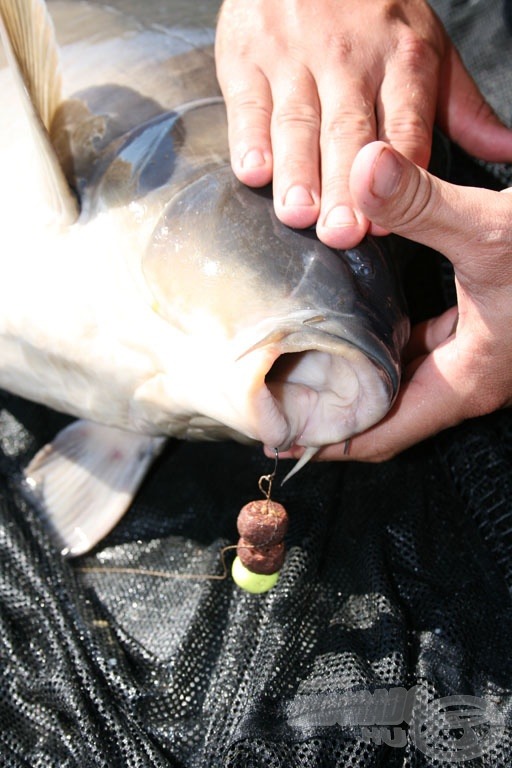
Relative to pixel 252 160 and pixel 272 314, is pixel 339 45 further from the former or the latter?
pixel 272 314

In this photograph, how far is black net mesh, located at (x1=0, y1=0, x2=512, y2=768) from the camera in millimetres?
1542

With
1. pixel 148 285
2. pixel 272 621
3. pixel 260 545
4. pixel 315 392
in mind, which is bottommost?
pixel 272 621

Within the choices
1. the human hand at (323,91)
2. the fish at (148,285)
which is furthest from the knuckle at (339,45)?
the fish at (148,285)

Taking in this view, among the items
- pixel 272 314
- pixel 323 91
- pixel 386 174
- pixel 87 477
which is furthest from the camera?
pixel 87 477

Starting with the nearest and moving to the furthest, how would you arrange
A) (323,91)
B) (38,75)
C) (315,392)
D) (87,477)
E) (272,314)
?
(272,314)
(315,392)
(323,91)
(38,75)
(87,477)

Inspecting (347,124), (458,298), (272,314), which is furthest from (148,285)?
(458,298)

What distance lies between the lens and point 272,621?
1.75 m

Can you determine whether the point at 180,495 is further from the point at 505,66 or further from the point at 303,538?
the point at 505,66

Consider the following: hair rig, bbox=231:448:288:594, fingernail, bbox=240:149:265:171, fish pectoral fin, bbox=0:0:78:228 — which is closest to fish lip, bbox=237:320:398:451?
hair rig, bbox=231:448:288:594

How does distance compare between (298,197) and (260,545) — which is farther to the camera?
(260,545)

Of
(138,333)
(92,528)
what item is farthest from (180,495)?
(138,333)

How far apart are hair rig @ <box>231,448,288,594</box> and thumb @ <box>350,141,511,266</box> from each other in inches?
21.1

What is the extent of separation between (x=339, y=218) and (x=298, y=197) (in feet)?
0.29

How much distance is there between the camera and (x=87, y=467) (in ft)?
7.23
